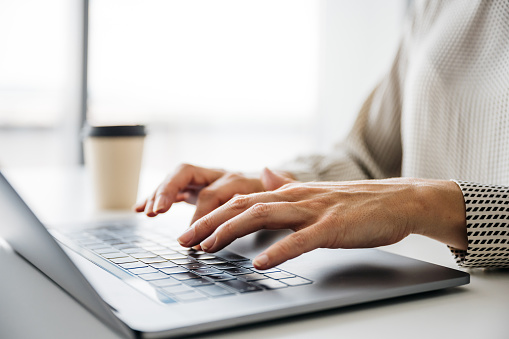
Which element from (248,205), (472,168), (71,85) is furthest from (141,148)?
(71,85)

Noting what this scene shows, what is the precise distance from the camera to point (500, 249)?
55 cm

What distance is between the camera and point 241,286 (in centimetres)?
43

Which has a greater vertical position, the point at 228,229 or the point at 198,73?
the point at 198,73

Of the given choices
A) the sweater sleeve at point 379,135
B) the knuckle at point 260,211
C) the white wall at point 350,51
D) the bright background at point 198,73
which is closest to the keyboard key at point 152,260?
the knuckle at point 260,211

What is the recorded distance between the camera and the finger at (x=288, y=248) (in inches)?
17.6

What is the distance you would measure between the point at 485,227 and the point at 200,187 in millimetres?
467

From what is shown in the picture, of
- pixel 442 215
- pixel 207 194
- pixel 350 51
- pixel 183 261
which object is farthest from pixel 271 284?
pixel 350 51

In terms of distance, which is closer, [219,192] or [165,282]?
[165,282]

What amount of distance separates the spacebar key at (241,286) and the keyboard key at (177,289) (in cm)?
3

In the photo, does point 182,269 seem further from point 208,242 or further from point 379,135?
point 379,135

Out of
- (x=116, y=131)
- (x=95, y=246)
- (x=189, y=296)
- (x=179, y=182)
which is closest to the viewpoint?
(x=189, y=296)

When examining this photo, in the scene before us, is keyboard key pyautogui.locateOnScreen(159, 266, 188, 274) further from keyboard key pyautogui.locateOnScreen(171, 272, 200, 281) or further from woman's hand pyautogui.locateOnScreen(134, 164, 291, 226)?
woman's hand pyautogui.locateOnScreen(134, 164, 291, 226)

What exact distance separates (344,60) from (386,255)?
3.79m

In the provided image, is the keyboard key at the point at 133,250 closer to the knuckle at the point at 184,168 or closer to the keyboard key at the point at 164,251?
the keyboard key at the point at 164,251
